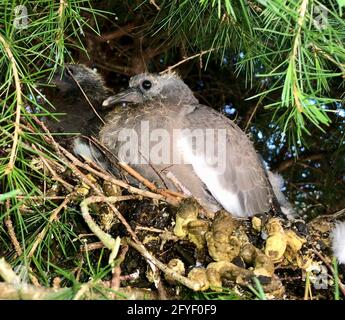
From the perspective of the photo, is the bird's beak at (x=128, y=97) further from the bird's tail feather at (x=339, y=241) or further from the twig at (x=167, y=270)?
the bird's tail feather at (x=339, y=241)

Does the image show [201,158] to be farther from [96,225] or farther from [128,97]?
[96,225]

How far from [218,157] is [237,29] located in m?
0.62

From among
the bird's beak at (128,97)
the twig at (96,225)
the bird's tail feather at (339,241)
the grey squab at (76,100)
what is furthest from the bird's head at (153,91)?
the bird's tail feather at (339,241)

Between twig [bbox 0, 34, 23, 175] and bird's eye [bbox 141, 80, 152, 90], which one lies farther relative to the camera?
bird's eye [bbox 141, 80, 152, 90]

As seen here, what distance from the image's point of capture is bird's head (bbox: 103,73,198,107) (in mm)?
2719

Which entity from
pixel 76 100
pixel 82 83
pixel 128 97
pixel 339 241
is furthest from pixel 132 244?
pixel 82 83

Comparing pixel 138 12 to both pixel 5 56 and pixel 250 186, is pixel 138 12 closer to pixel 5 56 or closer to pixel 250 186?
pixel 250 186

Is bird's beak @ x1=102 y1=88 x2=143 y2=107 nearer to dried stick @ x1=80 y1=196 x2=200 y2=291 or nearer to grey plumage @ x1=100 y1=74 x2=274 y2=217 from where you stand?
grey plumage @ x1=100 y1=74 x2=274 y2=217

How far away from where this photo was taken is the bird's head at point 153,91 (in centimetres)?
272

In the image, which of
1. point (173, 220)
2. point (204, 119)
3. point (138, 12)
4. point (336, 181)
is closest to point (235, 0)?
point (204, 119)

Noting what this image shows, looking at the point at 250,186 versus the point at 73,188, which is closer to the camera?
the point at 73,188

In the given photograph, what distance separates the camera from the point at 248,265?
69.5 inches

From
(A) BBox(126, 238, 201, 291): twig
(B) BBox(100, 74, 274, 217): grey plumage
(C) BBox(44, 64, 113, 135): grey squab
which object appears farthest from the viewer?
(C) BBox(44, 64, 113, 135): grey squab

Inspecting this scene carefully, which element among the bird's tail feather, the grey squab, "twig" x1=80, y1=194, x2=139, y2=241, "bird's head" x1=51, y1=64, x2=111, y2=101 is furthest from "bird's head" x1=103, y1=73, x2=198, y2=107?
the bird's tail feather
